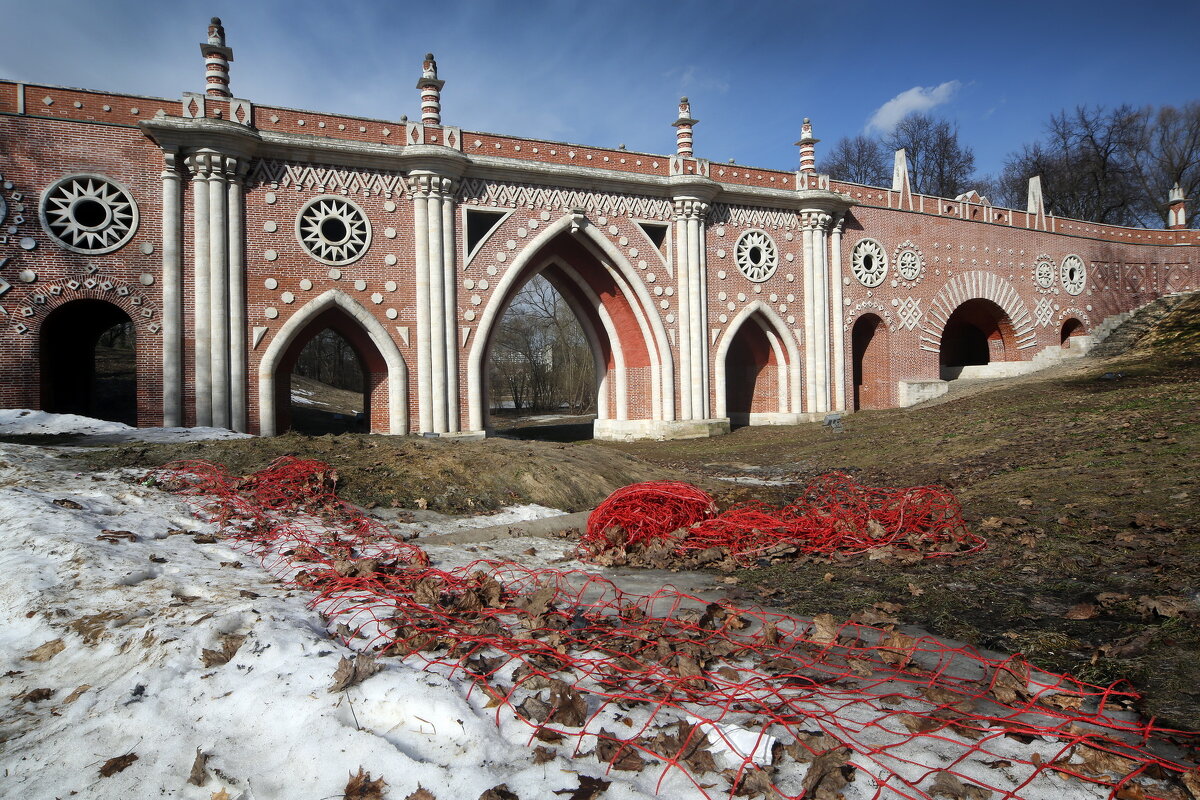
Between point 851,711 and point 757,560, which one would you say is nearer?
point 851,711

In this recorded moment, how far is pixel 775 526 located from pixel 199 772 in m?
4.84

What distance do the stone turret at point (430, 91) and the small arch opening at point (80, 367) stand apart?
25.4 ft

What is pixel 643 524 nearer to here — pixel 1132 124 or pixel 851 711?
pixel 851 711

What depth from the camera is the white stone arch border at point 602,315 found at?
54.0ft

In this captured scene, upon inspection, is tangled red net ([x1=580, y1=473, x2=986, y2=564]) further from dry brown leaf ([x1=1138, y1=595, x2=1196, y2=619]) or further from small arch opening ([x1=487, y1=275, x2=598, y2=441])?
small arch opening ([x1=487, y1=275, x2=598, y2=441])

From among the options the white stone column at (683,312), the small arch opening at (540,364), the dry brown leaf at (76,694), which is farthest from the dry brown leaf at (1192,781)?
the small arch opening at (540,364)

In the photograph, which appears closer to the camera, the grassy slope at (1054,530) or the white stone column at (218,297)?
the grassy slope at (1054,530)

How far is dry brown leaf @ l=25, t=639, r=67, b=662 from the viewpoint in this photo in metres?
3.15

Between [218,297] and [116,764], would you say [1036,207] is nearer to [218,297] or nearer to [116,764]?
[218,297]

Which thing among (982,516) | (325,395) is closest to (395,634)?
(982,516)

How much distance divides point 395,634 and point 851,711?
7.01ft

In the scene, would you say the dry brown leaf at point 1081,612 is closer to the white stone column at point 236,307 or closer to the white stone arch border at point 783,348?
the white stone column at point 236,307

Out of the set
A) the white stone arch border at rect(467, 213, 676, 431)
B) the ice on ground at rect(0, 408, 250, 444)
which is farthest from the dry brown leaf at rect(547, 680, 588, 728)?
the white stone arch border at rect(467, 213, 676, 431)

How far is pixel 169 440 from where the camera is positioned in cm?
1027
